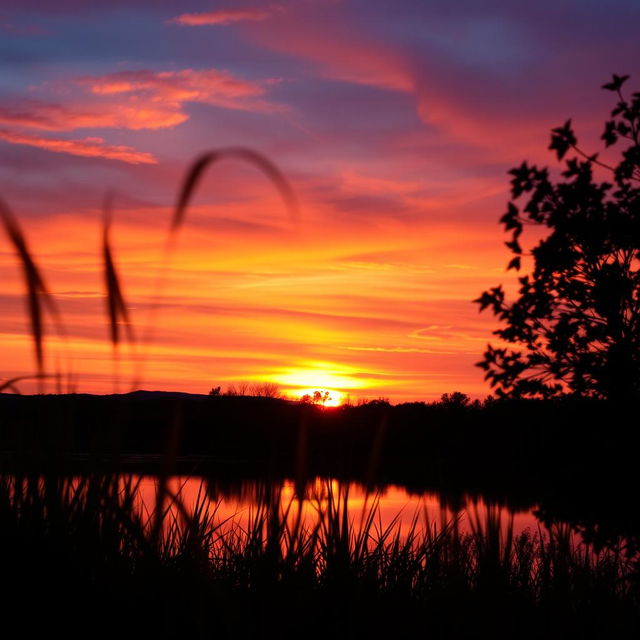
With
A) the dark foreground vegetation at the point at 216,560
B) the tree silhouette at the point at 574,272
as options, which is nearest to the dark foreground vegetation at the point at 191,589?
the dark foreground vegetation at the point at 216,560

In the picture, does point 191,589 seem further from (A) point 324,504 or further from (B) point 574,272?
(B) point 574,272

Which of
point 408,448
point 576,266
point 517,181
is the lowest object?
point 408,448

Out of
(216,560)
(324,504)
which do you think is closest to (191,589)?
(324,504)

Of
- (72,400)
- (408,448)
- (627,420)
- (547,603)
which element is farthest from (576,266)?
(408,448)

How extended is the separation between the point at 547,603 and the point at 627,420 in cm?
269

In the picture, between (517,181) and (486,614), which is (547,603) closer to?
(486,614)

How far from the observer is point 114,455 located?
1.81 metres

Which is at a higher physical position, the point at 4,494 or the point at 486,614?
the point at 4,494

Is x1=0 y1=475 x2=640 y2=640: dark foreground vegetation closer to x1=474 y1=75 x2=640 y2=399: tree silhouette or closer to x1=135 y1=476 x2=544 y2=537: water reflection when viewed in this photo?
x1=135 y1=476 x2=544 y2=537: water reflection

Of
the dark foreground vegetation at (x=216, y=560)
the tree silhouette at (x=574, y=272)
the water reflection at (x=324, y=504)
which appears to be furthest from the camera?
the tree silhouette at (x=574, y=272)

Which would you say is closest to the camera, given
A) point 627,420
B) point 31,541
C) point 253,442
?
point 31,541

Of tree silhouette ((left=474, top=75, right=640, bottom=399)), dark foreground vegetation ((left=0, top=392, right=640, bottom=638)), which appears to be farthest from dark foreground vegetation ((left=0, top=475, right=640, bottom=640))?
tree silhouette ((left=474, top=75, right=640, bottom=399))

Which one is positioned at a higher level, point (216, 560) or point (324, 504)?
point (324, 504)

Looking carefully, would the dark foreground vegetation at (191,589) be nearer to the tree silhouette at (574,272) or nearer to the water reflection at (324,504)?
the water reflection at (324,504)
